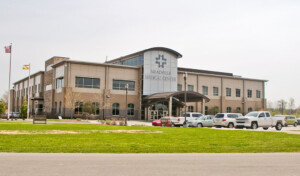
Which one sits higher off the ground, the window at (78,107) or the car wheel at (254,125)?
the window at (78,107)

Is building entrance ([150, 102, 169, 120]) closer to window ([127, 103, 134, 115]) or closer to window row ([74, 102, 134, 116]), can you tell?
window ([127, 103, 134, 115])

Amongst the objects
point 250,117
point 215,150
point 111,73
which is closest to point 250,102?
point 111,73

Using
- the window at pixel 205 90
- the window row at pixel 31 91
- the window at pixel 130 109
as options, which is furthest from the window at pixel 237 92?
the window row at pixel 31 91

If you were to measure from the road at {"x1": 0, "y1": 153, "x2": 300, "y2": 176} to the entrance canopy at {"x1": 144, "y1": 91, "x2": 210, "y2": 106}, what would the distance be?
145ft

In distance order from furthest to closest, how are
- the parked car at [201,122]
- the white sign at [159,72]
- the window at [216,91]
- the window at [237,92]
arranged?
the window at [237,92]
the window at [216,91]
the white sign at [159,72]
the parked car at [201,122]

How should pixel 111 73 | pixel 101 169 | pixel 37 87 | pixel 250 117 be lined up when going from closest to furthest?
pixel 101 169
pixel 250 117
pixel 111 73
pixel 37 87

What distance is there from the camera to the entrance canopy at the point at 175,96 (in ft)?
184

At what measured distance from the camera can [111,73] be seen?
203 ft

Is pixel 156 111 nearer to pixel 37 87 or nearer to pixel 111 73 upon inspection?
pixel 111 73

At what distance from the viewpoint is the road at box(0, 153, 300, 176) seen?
325 inches

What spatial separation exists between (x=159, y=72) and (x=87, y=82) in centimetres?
1436

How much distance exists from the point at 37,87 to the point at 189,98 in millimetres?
36360

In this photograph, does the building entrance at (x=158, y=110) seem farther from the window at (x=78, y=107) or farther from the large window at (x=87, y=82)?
the window at (x=78, y=107)

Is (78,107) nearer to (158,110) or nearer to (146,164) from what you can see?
(158,110)
